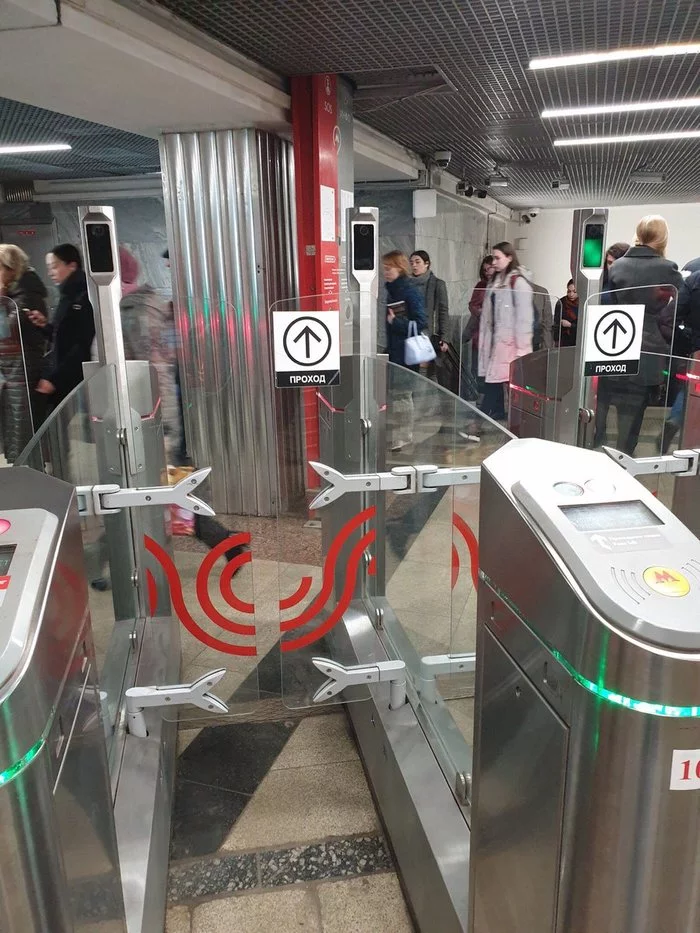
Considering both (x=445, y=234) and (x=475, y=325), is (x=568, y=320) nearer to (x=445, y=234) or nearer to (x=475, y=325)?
(x=475, y=325)

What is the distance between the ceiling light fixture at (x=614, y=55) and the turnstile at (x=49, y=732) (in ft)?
12.6

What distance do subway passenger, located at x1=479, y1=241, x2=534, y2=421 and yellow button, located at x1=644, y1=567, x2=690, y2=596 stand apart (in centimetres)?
316

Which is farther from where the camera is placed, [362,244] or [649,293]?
[649,293]

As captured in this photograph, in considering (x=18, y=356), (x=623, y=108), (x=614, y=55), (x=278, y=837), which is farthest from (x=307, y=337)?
(x=623, y=108)

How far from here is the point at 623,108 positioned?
5262 mm

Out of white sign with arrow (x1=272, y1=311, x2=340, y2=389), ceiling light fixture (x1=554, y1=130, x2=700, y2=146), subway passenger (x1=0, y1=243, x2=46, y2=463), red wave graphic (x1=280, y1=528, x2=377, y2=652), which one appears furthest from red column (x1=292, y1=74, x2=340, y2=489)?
ceiling light fixture (x1=554, y1=130, x2=700, y2=146)

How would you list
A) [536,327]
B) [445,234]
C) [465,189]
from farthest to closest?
[445,234]
[465,189]
[536,327]

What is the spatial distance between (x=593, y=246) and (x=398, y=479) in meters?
1.13

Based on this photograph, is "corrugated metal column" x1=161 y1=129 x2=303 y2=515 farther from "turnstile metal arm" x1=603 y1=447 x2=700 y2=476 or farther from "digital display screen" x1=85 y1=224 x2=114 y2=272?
"turnstile metal arm" x1=603 y1=447 x2=700 y2=476

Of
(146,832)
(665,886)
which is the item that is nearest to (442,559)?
(146,832)

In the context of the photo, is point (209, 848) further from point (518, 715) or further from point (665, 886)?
point (665, 886)

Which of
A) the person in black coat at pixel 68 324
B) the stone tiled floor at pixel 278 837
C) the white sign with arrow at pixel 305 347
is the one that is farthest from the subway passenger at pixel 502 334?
the white sign with arrow at pixel 305 347

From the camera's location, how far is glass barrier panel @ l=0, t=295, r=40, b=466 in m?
3.47

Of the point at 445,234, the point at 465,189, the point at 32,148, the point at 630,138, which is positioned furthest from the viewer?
the point at 445,234
